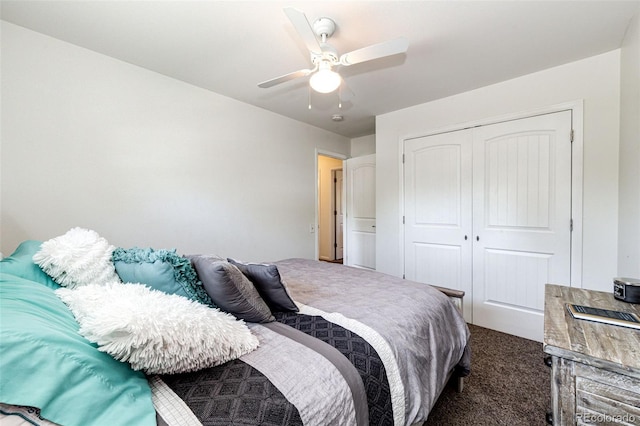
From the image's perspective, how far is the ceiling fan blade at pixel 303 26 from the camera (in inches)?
51.5

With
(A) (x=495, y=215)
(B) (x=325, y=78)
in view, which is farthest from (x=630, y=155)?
(B) (x=325, y=78)

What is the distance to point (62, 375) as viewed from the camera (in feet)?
1.84

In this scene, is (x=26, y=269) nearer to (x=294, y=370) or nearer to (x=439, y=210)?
(x=294, y=370)

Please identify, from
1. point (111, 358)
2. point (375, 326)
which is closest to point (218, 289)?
point (111, 358)

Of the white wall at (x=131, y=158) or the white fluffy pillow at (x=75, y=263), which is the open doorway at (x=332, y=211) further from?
the white fluffy pillow at (x=75, y=263)

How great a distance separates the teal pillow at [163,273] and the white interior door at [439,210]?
9.01 ft

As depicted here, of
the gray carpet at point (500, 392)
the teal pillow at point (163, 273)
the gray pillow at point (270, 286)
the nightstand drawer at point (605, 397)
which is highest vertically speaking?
the teal pillow at point (163, 273)

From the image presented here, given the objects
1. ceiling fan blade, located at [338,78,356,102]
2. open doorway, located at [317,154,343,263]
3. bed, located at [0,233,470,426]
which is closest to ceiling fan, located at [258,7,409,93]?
ceiling fan blade, located at [338,78,356,102]

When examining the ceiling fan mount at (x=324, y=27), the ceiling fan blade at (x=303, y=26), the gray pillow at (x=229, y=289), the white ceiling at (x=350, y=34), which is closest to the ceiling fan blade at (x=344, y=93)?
the white ceiling at (x=350, y=34)

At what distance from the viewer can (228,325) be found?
93 centimetres

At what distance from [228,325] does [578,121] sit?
3157 mm

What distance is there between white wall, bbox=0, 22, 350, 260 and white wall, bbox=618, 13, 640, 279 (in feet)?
10.2

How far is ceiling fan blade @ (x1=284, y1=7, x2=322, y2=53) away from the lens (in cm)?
131

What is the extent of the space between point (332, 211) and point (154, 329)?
5.60 metres
